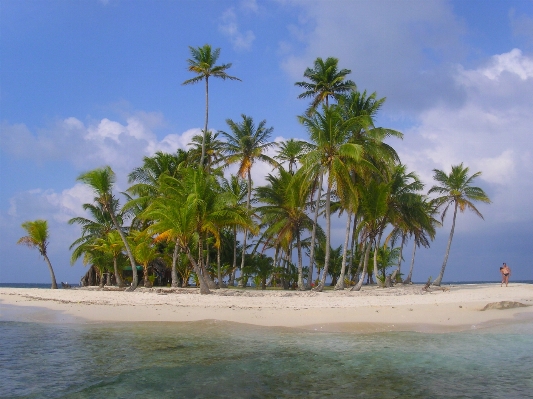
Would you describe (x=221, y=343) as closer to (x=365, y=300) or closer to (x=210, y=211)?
(x=365, y=300)

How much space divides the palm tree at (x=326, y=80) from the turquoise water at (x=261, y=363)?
22828mm

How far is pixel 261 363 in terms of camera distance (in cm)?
783

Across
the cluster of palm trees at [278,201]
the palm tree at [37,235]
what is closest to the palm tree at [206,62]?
the cluster of palm trees at [278,201]

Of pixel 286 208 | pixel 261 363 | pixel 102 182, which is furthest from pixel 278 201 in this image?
pixel 261 363

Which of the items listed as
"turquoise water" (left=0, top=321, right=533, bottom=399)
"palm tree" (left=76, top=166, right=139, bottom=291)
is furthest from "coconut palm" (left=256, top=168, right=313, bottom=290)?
"turquoise water" (left=0, top=321, right=533, bottom=399)

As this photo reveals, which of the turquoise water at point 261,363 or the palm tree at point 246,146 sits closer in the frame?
the turquoise water at point 261,363

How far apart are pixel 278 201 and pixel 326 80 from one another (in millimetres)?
10060

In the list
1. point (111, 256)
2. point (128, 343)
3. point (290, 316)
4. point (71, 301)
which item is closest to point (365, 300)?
point (290, 316)

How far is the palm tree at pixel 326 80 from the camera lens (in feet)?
102

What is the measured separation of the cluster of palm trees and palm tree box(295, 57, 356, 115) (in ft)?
0.23

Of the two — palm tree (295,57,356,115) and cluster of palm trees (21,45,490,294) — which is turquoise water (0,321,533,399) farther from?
palm tree (295,57,356,115)

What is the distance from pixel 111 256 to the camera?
29953mm

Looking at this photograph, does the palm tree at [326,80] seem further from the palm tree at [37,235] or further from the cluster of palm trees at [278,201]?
the palm tree at [37,235]

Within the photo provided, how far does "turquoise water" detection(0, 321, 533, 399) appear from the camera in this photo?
6.21 m
